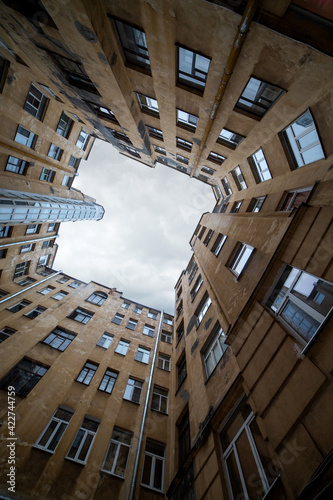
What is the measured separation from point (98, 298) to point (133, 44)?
18335mm

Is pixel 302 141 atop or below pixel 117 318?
atop

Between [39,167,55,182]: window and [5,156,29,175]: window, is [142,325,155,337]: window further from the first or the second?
[39,167,55,182]: window

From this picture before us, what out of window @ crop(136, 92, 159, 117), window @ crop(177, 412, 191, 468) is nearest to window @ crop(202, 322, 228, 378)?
window @ crop(177, 412, 191, 468)

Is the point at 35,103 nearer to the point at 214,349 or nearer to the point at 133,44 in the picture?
the point at 133,44

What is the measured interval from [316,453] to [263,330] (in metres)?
2.00

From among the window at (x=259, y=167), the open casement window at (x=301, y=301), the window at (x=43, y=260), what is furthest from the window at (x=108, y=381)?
the window at (x=43, y=260)

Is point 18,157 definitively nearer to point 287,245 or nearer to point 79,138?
point 79,138

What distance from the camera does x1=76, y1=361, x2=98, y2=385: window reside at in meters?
10.9

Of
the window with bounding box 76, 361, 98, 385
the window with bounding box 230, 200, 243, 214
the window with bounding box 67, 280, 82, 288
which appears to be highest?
the window with bounding box 230, 200, 243, 214

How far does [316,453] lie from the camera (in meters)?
2.62

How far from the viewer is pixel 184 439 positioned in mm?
7707

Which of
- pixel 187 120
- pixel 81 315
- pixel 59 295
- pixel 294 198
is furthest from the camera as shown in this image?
pixel 59 295

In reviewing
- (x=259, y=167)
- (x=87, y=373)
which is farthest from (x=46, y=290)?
(x=259, y=167)

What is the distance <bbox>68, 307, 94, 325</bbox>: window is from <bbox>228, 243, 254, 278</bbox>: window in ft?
41.1
